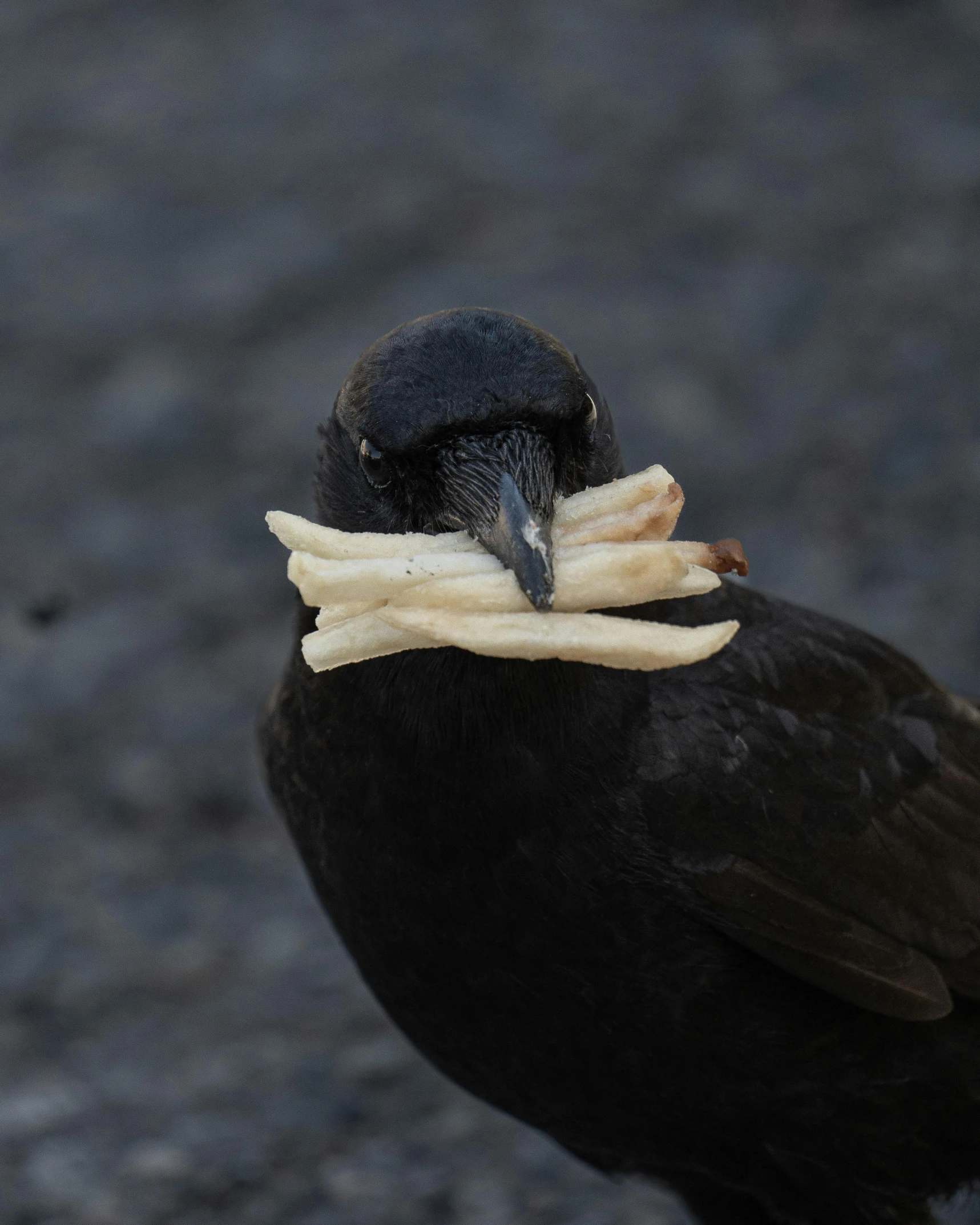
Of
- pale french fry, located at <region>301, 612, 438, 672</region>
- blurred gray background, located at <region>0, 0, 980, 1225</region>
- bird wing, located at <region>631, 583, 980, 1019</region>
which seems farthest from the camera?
blurred gray background, located at <region>0, 0, 980, 1225</region>

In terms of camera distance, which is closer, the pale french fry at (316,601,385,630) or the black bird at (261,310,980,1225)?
the pale french fry at (316,601,385,630)

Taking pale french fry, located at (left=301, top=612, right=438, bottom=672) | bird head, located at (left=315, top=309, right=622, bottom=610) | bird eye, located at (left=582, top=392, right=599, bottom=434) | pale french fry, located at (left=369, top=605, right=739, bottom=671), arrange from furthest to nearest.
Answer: bird eye, located at (left=582, top=392, right=599, bottom=434) → bird head, located at (left=315, top=309, right=622, bottom=610) → pale french fry, located at (left=301, top=612, right=438, bottom=672) → pale french fry, located at (left=369, top=605, right=739, bottom=671)

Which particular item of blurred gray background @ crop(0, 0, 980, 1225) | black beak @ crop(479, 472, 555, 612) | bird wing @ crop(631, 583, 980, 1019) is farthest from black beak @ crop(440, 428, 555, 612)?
blurred gray background @ crop(0, 0, 980, 1225)

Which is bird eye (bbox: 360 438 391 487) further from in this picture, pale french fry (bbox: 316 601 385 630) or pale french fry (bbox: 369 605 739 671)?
pale french fry (bbox: 369 605 739 671)

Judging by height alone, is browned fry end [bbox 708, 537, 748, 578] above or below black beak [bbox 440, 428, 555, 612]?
below

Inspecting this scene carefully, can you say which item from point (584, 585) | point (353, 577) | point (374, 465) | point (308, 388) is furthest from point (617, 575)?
point (308, 388)

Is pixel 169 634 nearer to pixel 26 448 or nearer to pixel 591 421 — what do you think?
pixel 26 448
